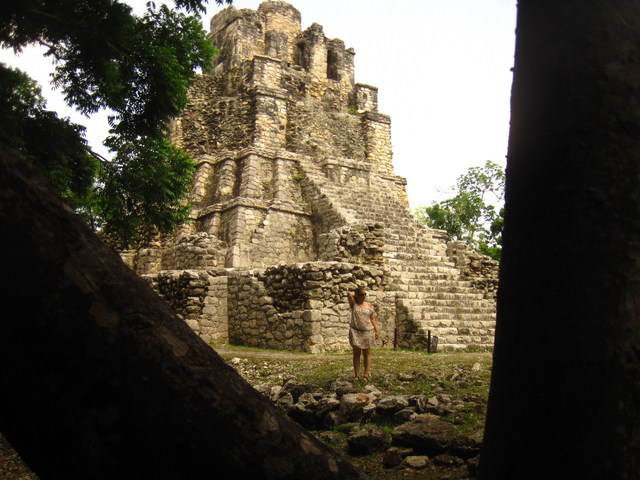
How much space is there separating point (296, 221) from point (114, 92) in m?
9.80

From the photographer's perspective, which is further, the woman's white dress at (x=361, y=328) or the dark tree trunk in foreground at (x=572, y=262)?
the woman's white dress at (x=361, y=328)

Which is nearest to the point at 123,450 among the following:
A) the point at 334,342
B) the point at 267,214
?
the point at 334,342

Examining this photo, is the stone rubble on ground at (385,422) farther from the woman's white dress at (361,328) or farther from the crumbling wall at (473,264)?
the crumbling wall at (473,264)

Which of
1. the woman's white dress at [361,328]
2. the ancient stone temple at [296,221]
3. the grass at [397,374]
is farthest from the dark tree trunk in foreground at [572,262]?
the ancient stone temple at [296,221]

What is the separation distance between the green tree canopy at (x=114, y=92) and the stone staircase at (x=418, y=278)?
5.58m

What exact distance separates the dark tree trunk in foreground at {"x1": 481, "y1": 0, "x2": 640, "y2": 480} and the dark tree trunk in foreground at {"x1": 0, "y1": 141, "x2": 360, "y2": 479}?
57cm

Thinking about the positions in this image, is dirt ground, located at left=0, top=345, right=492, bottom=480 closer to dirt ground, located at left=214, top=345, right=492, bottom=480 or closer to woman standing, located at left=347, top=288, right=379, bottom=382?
dirt ground, located at left=214, top=345, right=492, bottom=480

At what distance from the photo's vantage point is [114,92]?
700 centimetres

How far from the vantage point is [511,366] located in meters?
1.54

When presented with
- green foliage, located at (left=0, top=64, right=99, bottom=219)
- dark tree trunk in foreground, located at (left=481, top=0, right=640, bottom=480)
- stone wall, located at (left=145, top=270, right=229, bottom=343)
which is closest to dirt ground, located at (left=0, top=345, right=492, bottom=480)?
stone wall, located at (left=145, top=270, right=229, bottom=343)

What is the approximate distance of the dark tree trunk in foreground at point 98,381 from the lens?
4.06 ft

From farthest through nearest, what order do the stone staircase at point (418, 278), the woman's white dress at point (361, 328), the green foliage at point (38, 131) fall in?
the stone staircase at point (418, 278), the woman's white dress at point (361, 328), the green foliage at point (38, 131)

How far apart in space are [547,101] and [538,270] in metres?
0.50

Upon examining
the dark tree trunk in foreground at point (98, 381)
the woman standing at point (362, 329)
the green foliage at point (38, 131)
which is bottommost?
the woman standing at point (362, 329)
